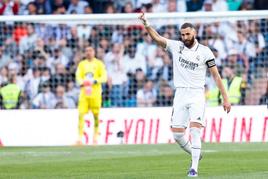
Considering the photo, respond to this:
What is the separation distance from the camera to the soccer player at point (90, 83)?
74.8 ft

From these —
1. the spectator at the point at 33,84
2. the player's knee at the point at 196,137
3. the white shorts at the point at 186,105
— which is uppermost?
the white shorts at the point at 186,105

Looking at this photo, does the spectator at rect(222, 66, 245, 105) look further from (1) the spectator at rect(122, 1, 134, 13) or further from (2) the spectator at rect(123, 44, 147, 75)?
(1) the spectator at rect(122, 1, 134, 13)

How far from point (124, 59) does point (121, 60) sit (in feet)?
0.30

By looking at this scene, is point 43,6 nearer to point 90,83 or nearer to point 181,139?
point 90,83

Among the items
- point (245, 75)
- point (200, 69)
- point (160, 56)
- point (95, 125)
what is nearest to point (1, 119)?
point (95, 125)

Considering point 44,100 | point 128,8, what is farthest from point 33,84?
point 128,8

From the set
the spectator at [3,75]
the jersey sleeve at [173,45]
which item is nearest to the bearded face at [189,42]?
the jersey sleeve at [173,45]

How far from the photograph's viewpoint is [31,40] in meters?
26.1

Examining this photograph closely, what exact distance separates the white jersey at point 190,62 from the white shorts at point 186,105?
9 centimetres

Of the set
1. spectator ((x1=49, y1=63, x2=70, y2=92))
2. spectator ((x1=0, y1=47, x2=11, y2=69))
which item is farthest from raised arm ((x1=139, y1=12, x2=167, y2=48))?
spectator ((x1=0, y1=47, x2=11, y2=69))

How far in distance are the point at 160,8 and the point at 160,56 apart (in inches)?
102

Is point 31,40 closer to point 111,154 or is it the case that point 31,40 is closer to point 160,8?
point 160,8

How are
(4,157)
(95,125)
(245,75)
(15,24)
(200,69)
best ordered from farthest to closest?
(15,24) < (245,75) < (95,125) < (4,157) < (200,69)

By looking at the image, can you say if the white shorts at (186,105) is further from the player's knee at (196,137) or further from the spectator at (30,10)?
the spectator at (30,10)
